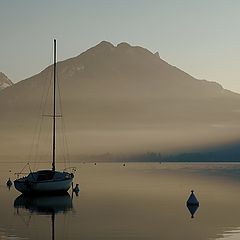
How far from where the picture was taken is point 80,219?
48.4m

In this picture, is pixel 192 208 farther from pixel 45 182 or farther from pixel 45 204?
pixel 45 182

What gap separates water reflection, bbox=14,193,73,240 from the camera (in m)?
55.1

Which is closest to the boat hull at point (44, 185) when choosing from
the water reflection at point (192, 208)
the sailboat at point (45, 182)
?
the sailboat at point (45, 182)

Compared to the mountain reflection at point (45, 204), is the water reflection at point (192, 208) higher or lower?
lower

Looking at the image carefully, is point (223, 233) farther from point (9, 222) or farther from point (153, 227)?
point (9, 222)

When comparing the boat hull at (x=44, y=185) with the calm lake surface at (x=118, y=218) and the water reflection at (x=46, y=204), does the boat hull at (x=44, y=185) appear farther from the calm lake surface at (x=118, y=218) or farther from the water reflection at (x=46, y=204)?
the calm lake surface at (x=118, y=218)

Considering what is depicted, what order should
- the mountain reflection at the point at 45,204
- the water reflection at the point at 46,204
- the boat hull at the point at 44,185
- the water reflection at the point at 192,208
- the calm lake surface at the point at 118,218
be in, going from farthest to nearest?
the boat hull at the point at 44,185 < the mountain reflection at the point at 45,204 < the water reflection at the point at 46,204 < the water reflection at the point at 192,208 < the calm lake surface at the point at 118,218

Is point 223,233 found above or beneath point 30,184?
beneath

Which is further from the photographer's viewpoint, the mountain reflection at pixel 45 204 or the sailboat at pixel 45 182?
the sailboat at pixel 45 182

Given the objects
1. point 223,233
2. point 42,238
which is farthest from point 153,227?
point 42,238

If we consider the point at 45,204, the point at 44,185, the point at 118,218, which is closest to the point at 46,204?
the point at 45,204

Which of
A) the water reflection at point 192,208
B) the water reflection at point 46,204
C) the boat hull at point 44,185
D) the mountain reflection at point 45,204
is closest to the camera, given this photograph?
the water reflection at point 192,208

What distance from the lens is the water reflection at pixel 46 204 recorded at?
5506 centimetres

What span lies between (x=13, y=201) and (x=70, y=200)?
6182 mm
